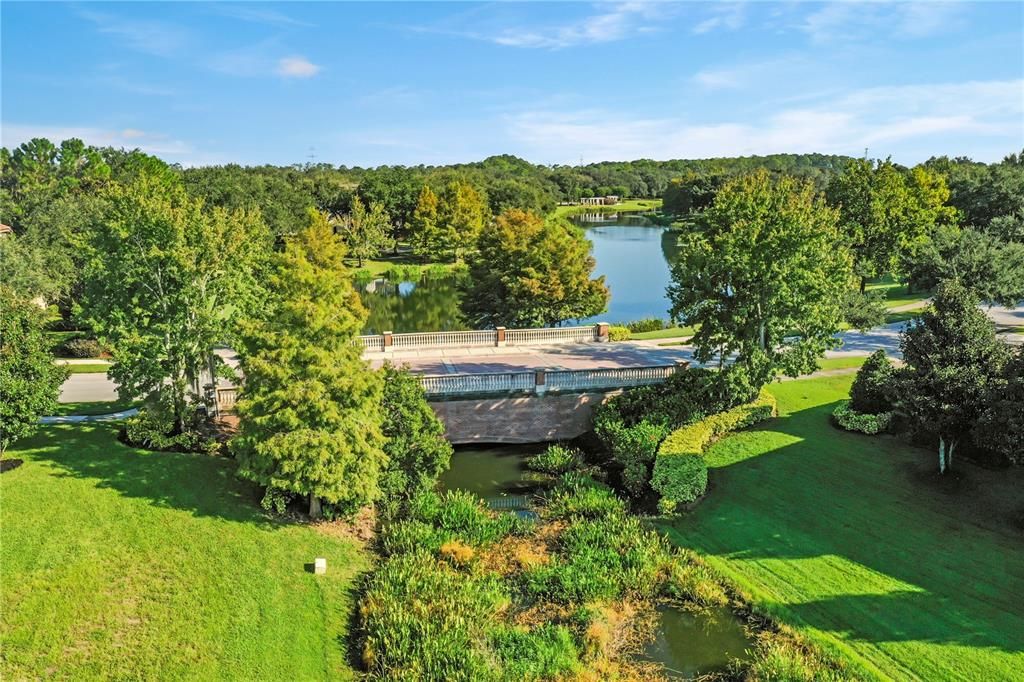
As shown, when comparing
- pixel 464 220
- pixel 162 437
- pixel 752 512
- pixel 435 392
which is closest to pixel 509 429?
pixel 435 392

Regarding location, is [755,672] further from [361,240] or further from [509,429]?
[361,240]

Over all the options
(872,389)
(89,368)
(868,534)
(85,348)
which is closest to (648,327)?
(872,389)

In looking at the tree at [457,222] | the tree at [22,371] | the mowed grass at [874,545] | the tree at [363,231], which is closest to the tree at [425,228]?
the tree at [457,222]

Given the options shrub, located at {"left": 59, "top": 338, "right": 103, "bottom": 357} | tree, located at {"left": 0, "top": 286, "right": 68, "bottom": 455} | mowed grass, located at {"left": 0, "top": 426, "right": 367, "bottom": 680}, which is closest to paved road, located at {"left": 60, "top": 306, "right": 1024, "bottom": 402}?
shrub, located at {"left": 59, "top": 338, "right": 103, "bottom": 357}

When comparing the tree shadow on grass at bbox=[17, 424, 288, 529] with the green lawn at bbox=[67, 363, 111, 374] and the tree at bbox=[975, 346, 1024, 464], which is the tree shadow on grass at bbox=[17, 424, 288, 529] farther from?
the tree at bbox=[975, 346, 1024, 464]

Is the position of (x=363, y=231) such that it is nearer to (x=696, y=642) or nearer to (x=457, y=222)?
(x=457, y=222)

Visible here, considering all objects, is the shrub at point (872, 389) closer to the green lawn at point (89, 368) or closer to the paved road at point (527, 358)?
the paved road at point (527, 358)
